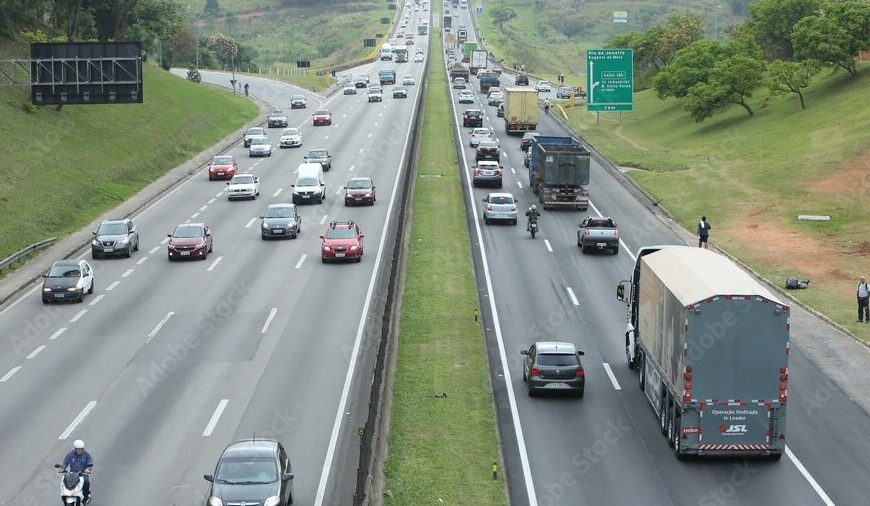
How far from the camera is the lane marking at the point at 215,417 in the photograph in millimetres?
29047

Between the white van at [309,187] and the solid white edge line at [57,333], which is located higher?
the white van at [309,187]

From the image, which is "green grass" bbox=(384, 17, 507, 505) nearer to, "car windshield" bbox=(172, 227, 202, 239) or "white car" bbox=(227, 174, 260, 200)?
"car windshield" bbox=(172, 227, 202, 239)

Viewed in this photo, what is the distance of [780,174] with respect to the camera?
2729 inches

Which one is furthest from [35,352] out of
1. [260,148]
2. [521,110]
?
[521,110]

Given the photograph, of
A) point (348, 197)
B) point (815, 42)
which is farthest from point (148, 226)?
point (815, 42)

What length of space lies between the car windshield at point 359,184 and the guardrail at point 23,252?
1658 centimetres

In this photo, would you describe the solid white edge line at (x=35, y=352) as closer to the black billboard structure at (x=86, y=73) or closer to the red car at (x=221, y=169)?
the black billboard structure at (x=86, y=73)

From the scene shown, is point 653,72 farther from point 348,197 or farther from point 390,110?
point 348,197

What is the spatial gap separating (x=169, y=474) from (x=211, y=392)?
655 centimetres

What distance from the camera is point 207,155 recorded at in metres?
89.3

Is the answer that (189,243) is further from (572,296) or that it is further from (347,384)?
(347,384)

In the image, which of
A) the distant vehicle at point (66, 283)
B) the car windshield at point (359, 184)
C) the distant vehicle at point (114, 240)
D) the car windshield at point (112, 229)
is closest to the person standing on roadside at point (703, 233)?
the car windshield at point (359, 184)

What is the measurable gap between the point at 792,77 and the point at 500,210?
1366 inches

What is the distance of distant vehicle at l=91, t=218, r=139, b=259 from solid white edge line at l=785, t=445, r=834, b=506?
109ft
